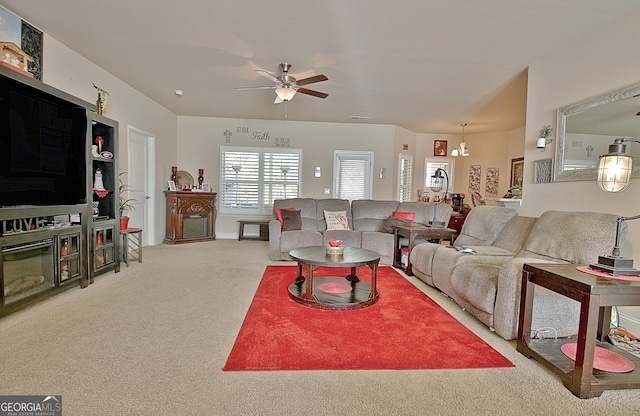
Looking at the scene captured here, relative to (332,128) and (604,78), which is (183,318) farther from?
(332,128)

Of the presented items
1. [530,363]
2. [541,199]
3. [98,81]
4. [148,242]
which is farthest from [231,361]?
[148,242]

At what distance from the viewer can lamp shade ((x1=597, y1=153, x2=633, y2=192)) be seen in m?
2.00

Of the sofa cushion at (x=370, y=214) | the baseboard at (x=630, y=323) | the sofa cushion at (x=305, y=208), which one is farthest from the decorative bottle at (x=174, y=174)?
the baseboard at (x=630, y=323)

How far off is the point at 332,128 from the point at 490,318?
555cm

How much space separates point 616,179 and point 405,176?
5.82m

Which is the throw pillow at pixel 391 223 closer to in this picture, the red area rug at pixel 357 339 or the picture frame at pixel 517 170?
the red area rug at pixel 357 339

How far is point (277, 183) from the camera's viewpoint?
718 centimetres

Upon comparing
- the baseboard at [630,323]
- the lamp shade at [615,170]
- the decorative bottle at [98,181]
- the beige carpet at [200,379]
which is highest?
the lamp shade at [615,170]

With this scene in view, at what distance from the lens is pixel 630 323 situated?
8.07ft

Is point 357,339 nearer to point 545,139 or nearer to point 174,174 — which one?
point 545,139

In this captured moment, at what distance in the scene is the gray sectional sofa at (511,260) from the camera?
2.23 meters

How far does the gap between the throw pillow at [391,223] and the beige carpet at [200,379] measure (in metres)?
2.24

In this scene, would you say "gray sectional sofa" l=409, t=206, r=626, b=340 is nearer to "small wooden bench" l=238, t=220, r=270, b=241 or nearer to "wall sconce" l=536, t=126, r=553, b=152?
"wall sconce" l=536, t=126, r=553, b=152

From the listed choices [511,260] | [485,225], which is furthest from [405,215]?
[511,260]
